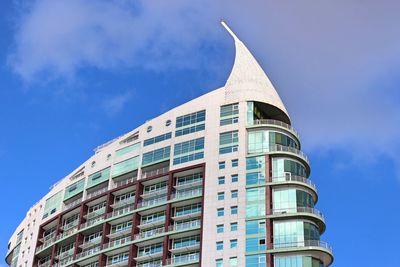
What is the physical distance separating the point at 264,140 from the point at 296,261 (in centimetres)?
2286

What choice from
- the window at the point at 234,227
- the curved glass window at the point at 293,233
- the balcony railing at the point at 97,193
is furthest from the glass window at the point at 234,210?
the balcony railing at the point at 97,193

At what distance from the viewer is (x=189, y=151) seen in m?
123

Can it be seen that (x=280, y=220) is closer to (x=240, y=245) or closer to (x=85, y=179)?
(x=240, y=245)

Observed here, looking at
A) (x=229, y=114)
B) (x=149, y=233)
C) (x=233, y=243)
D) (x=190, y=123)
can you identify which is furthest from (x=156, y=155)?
(x=233, y=243)

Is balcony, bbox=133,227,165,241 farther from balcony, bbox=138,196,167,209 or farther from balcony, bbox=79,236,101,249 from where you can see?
balcony, bbox=79,236,101,249

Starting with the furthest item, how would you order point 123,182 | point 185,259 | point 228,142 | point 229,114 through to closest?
point 123,182 → point 229,114 → point 228,142 → point 185,259

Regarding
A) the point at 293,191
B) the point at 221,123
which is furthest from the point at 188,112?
the point at 293,191

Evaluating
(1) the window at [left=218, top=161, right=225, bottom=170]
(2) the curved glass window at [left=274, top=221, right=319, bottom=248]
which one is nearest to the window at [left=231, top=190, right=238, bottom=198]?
(1) the window at [left=218, top=161, right=225, bottom=170]

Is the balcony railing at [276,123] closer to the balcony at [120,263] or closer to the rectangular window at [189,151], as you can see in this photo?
the rectangular window at [189,151]

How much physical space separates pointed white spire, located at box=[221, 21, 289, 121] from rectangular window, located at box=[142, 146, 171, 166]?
14.4 metres

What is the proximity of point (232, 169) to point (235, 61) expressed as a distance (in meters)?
25.1

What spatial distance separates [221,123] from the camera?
12200 centimetres

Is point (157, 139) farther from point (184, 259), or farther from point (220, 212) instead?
point (184, 259)

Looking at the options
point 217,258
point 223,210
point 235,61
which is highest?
point 235,61
